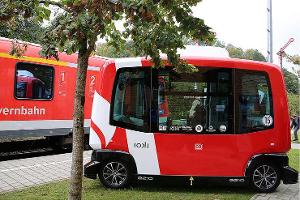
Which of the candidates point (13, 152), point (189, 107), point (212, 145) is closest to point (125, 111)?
point (189, 107)

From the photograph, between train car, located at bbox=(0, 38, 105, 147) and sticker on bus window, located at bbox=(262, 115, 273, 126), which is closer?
sticker on bus window, located at bbox=(262, 115, 273, 126)

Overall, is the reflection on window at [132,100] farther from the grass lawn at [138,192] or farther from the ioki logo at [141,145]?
the grass lawn at [138,192]

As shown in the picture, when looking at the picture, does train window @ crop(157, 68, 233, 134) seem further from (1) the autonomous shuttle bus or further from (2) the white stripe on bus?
(2) the white stripe on bus

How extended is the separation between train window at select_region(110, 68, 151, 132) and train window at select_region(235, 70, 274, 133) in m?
1.66

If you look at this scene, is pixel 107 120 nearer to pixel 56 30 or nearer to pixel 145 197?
pixel 145 197

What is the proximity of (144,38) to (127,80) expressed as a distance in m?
3.62

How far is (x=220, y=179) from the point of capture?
27.9 feet

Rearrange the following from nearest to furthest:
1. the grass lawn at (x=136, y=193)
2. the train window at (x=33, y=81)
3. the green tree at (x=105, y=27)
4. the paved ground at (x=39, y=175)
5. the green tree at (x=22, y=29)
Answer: the green tree at (x=105, y=27), the green tree at (x=22, y=29), the grass lawn at (x=136, y=193), the paved ground at (x=39, y=175), the train window at (x=33, y=81)

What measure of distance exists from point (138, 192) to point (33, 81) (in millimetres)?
6117

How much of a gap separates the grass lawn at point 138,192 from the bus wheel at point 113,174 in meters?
0.14

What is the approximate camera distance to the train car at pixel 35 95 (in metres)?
12.2

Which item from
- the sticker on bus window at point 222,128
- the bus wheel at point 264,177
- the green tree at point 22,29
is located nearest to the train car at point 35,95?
the green tree at point 22,29

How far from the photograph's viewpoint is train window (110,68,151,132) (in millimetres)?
8555

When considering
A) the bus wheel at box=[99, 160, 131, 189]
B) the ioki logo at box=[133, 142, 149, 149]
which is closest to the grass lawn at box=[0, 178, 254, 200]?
the bus wheel at box=[99, 160, 131, 189]
